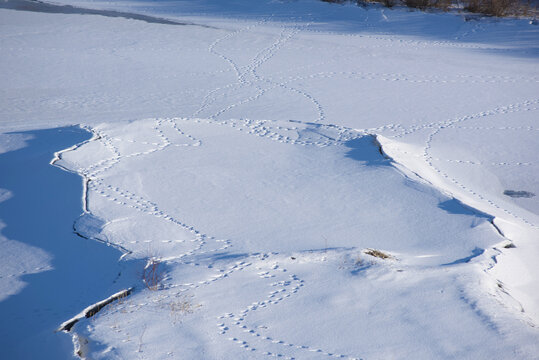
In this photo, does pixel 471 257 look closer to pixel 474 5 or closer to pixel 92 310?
pixel 92 310

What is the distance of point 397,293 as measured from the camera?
9.46 ft

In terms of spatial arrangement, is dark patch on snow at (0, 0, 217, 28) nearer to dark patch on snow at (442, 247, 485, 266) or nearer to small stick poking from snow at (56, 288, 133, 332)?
dark patch on snow at (442, 247, 485, 266)

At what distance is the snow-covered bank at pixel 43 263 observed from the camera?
261cm

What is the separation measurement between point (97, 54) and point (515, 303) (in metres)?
8.18

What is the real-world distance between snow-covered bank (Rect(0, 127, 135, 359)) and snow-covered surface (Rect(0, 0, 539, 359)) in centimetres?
8

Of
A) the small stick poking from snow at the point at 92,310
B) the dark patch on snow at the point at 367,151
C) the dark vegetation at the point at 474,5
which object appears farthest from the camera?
the dark vegetation at the point at 474,5

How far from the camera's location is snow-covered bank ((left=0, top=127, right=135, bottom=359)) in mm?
2611

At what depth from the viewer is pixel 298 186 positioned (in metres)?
4.50

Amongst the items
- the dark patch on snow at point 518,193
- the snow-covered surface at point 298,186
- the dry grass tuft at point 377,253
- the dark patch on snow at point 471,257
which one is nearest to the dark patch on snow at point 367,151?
the snow-covered surface at point 298,186

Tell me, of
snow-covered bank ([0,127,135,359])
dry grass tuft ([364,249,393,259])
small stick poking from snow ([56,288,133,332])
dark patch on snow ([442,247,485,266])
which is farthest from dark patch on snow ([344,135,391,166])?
Result: small stick poking from snow ([56,288,133,332])

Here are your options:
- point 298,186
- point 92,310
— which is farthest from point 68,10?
point 92,310

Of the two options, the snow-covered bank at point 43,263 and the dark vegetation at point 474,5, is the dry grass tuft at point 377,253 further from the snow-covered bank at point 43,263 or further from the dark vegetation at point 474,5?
the dark vegetation at point 474,5

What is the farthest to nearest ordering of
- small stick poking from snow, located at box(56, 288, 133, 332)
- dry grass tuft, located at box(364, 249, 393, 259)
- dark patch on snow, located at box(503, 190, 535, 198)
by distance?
dark patch on snow, located at box(503, 190, 535, 198)
dry grass tuft, located at box(364, 249, 393, 259)
small stick poking from snow, located at box(56, 288, 133, 332)

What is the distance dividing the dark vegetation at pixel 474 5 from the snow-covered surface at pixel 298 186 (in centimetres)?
222
